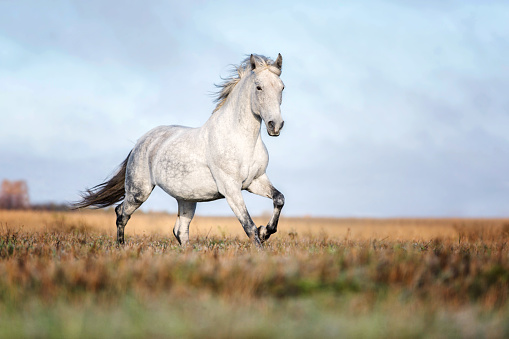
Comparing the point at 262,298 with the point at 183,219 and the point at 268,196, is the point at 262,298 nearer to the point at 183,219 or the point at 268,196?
the point at 268,196

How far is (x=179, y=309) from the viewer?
131 inches

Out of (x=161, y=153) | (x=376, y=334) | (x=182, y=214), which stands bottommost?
(x=376, y=334)

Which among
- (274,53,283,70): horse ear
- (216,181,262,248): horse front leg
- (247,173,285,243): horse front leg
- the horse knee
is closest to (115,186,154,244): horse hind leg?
(216,181,262,248): horse front leg

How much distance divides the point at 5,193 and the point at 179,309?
23605 mm

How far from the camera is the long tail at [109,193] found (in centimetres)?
1006

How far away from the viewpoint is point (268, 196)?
755 centimetres

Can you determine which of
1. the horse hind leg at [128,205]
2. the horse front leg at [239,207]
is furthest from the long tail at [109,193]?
the horse front leg at [239,207]

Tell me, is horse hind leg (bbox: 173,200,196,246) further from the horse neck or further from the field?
the field

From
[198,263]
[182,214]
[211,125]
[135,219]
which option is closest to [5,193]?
[135,219]

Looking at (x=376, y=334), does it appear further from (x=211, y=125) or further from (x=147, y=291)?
(x=211, y=125)

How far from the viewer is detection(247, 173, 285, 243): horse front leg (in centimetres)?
732

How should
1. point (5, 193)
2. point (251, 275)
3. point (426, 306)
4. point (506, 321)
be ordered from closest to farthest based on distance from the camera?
1. point (506, 321)
2. point (426, 306)
3. point (251, 275)
4. point (5, 193)

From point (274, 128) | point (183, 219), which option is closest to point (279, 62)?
point (274, 128)

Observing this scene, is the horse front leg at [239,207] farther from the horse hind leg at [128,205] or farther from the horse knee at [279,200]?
the horse hind leg at [128,205]
